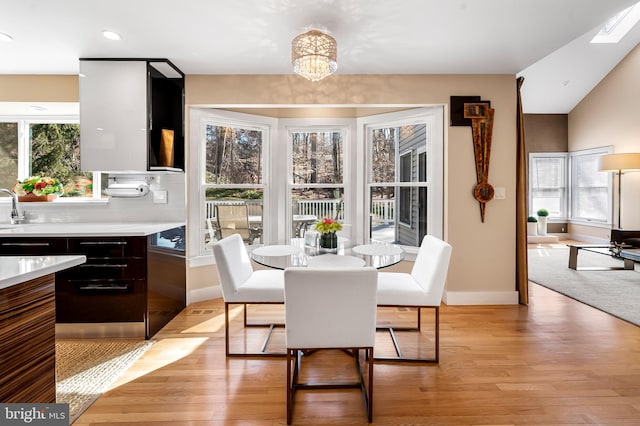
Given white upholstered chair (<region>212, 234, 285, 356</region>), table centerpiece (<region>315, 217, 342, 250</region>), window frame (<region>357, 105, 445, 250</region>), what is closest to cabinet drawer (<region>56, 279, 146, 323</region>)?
white upholstered chair (<region>212, 234, 285, 356</region>)

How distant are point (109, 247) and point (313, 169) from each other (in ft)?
7.69

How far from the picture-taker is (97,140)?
9.95ft

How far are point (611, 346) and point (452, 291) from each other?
129 centimetres

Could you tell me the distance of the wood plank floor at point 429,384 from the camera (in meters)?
1.76

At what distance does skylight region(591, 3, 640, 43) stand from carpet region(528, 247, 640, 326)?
4.05 metres

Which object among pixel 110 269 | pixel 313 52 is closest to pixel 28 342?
pixel 110 269

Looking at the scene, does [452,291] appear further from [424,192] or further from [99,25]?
[99,25]

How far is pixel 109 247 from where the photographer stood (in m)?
2.59

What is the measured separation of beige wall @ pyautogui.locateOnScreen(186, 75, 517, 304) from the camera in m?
3.41

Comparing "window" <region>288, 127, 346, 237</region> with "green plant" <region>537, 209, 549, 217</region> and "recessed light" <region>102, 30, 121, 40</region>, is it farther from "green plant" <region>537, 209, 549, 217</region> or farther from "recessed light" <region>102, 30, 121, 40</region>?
"green plant" <region>537, 209, 549, 217</region>

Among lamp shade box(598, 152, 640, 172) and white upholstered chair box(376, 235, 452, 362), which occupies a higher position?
lamp shade box(598, 152, 640, 172)

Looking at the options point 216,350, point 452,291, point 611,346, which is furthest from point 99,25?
point 611,346

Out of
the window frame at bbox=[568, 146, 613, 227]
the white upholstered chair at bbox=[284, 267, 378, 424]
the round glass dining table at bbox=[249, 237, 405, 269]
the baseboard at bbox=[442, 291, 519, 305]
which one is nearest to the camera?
the white upholstered chair at bbox=[284, 267, 378, 424]

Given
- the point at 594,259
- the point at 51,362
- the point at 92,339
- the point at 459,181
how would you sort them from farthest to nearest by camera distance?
the point at 594,259
the point at 459,181
the point at 92,339
the point at 51,362
